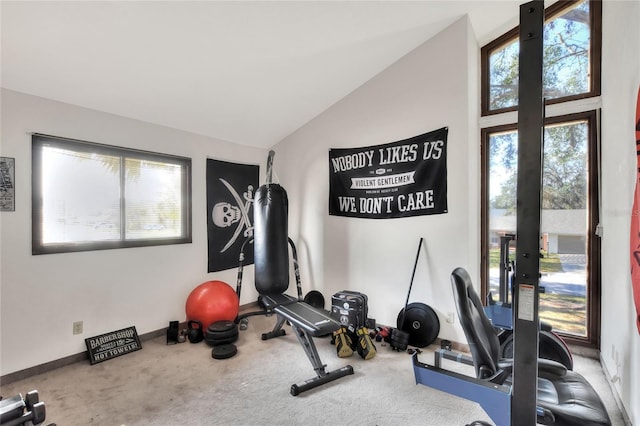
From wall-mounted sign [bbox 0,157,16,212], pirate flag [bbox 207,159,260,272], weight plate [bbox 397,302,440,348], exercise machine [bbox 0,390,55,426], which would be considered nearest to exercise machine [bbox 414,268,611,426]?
weight plate [bbox 397,302,440,348]

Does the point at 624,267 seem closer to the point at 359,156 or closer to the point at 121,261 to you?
the point at 359,156

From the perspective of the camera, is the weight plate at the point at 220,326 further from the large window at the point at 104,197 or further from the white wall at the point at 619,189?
the white wall at the point at 619,189

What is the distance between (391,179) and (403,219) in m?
0.47

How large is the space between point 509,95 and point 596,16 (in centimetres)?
90

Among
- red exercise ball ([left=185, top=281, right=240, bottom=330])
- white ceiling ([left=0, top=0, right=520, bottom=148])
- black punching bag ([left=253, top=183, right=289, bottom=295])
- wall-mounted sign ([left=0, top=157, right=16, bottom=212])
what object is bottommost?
red exercise ball ([left=185, top=281, right=240, bottom=330])

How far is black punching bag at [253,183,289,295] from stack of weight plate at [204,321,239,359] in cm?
51

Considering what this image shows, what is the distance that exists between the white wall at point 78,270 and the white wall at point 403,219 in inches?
56.1

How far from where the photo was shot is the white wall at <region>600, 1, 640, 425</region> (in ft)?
6.04

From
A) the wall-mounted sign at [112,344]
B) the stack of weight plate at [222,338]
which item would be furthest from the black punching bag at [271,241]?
the wall-mounted sign at [112,344]

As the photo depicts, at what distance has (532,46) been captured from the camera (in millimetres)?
1361

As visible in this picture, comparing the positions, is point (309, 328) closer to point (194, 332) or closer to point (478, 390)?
point (478, 390)

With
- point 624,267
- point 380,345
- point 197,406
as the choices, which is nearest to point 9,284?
point 197,406

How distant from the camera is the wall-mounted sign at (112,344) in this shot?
2.78 meters

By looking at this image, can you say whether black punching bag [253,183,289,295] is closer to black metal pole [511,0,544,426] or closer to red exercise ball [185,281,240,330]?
red exercise ball [185,281,240,330]
